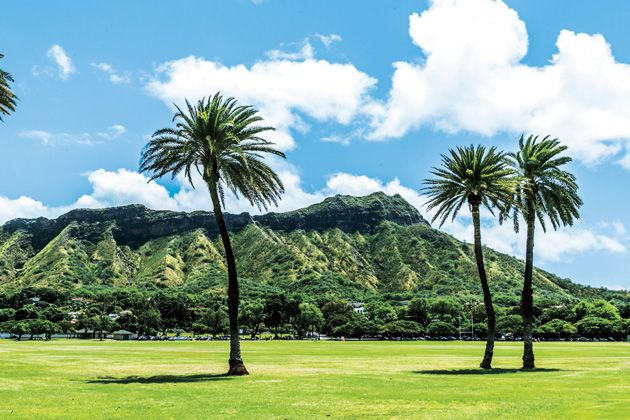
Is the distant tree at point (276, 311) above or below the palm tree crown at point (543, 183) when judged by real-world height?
below

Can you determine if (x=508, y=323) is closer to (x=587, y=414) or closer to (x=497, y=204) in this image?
(x=497, y=204)

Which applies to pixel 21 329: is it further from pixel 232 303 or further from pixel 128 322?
pixel 232 303

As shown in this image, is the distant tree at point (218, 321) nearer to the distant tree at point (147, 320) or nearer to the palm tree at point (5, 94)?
the distant tree at point (147, 320)

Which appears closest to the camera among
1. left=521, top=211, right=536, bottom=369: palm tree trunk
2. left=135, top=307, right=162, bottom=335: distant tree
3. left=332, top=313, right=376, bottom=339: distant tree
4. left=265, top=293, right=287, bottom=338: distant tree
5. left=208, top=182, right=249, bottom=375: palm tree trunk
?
left=208, top=182, right=249, bottom=375: palm tree trunk

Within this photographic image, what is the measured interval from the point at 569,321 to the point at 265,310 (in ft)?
308

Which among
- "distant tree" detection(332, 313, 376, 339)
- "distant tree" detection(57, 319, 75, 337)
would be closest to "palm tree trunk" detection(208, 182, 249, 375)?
"distant tree" detection(332, 313, 376, 339)

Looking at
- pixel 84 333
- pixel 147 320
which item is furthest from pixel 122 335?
pixel 84 333

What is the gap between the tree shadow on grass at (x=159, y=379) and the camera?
110ft

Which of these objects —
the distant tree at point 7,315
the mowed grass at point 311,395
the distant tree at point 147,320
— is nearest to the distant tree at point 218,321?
the distant tree at point 147,320

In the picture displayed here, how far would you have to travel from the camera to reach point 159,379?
35562 mm

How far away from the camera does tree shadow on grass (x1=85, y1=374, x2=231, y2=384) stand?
33.6 m

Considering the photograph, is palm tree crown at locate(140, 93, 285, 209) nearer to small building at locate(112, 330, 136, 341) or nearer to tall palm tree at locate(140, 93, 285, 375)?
tall palm tree at locate(140, 93, 285, 375)

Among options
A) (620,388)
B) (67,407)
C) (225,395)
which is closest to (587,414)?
(620,388)

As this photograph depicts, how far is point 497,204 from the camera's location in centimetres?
4975
